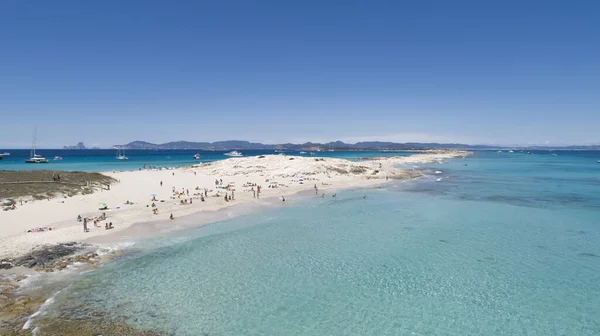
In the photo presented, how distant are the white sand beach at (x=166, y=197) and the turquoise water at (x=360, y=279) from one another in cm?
708

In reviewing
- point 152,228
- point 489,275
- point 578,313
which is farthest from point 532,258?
point 152,228

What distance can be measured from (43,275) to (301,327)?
14.6 metres

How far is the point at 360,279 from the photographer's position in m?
19.4

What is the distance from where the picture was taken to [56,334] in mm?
13031

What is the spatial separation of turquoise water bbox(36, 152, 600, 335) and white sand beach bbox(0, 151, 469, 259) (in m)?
7.08

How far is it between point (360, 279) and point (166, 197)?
33.3m

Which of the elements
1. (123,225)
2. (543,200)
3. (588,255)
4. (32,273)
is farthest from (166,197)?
(543,200)

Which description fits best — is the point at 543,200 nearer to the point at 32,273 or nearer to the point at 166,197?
the point at 166,197

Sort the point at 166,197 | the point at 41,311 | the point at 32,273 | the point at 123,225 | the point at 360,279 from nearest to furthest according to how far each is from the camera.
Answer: the point at 41,311, the point at 32,273, the point at 360,279, the point at 123,225, the point at 166,197

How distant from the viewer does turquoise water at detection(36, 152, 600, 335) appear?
14.9m

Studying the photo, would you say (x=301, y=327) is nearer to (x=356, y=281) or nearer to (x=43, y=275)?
(x=356, y=281)

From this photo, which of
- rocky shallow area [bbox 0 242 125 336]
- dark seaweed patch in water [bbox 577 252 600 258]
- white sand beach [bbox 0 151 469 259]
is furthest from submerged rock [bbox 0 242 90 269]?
dark seaweed patch in water [bbox 577 252 600 258]

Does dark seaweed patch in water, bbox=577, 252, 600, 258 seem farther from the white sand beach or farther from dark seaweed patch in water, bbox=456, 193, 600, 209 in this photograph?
the white sand beach

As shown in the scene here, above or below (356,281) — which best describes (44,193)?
above
